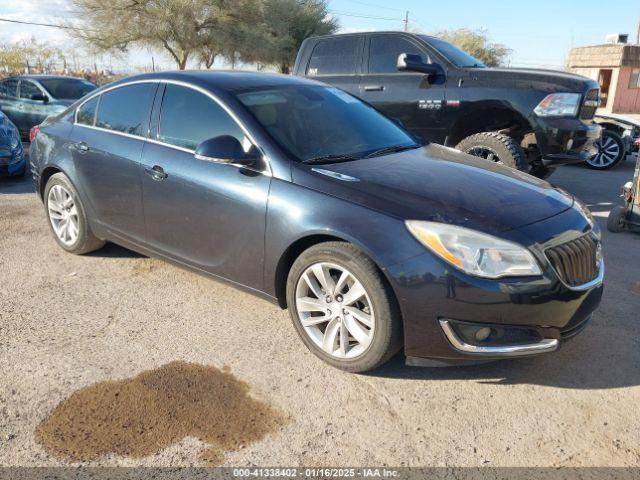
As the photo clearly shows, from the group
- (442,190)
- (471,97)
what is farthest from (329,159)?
(471,97)

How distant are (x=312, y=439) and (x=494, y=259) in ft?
4.10

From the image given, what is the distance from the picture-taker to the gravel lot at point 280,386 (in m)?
2.48

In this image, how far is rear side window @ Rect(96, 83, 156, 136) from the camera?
13.5 ft

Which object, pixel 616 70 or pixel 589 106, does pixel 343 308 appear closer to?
pixel 589 106

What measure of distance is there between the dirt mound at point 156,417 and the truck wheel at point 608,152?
937 centimetres

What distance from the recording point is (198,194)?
3.59 meters

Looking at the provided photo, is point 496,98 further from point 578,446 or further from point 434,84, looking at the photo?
point 578,446

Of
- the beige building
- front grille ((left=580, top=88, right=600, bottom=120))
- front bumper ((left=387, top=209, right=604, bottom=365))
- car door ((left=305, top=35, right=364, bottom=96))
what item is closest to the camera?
front bumper ((left=387, top=209, right=604, bottom=365))

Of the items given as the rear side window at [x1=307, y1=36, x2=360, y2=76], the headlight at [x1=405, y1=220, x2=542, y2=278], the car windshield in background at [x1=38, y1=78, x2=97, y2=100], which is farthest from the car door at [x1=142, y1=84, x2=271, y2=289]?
the car windshield in background at [x1=38, y1=78, x2=97, y2=100]

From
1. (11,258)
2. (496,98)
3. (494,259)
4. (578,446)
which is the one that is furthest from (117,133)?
(496,98)

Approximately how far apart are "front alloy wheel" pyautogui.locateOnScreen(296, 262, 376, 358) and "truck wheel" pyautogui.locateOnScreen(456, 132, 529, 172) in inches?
150

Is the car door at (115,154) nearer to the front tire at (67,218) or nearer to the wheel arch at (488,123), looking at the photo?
the front tire at (67,218)

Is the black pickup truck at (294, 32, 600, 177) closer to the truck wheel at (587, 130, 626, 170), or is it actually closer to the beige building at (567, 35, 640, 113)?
the truck wheel at (587, 130, 626, 170)

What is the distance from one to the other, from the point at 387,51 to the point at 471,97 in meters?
1.38
